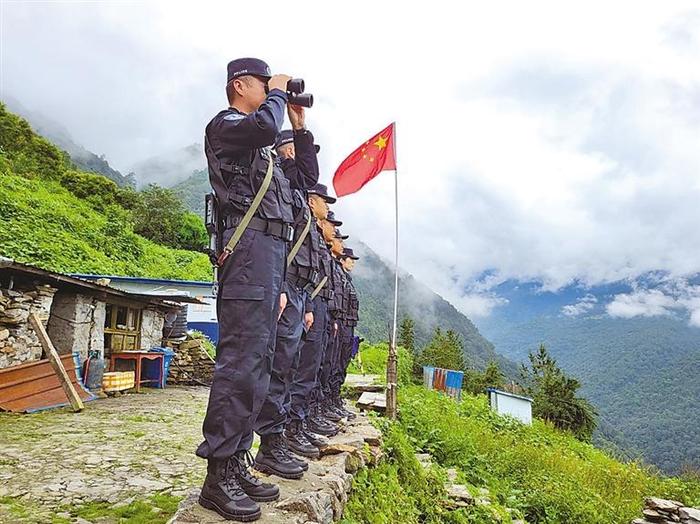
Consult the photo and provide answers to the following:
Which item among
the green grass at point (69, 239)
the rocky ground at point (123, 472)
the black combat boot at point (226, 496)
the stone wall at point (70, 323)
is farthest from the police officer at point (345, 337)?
the green grass at point (69, 239)

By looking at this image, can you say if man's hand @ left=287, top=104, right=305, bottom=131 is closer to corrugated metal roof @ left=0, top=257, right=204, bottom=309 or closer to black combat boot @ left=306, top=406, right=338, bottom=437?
black combat boot @ left=306, top=406, right=338, bottom=437

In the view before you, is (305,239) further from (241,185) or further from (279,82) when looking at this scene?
(279,82)

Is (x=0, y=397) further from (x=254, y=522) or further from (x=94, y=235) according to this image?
(x=94, y=235)

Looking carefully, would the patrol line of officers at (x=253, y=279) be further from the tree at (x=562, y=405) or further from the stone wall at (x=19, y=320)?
the tree at (x=562, y=405)

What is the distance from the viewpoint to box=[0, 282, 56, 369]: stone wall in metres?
7.82

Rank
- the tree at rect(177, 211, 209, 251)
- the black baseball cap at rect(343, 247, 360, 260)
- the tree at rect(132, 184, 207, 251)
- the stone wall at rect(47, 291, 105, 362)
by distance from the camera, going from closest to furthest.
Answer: the black baseball cap at rect(343, 247, 360, 260) → the stone wall at rect(47, 291, 105, 362) → the tree at rect(132, 184, 207, 251) → the tree at rect(177, 211, 209, 251)

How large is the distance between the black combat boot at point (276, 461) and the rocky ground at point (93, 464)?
25.5 inches

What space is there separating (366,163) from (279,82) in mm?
7799

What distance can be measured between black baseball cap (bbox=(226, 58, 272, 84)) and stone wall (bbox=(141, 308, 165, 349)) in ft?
35.7

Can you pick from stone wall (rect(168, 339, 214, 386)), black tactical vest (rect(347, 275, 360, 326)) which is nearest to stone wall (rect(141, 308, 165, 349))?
stone wall (rect(168, 339, 214, 386))

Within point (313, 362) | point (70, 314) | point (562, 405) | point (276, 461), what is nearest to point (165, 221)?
point (562, 405)

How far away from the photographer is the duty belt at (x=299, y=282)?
11.9ft

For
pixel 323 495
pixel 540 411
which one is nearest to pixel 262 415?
pixel 323 495

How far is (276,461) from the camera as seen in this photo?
136 inches
